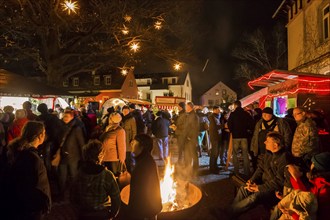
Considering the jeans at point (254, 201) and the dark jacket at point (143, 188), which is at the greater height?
the dark jacket at point (143, 188)

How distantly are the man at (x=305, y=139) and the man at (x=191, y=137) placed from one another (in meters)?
2.96

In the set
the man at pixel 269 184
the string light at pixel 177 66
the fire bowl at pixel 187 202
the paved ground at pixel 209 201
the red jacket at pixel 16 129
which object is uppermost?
the string light at pixel 177 66

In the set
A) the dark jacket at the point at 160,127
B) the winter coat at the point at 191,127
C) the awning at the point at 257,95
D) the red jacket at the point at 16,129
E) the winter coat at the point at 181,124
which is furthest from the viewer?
the awning at the point at 257,95

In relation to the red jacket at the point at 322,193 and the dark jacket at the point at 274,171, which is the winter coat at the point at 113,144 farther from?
the red jacket at the point at 322,193

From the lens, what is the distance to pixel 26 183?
2.76 meters

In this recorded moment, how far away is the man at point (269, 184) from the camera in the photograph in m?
4.35

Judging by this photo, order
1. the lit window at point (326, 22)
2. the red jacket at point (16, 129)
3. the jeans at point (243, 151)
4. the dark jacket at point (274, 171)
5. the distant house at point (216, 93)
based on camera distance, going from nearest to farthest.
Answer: the dark jacket at point (274, 171)
the red jacket at point (16, 129)
the jeans at point (243, 151)
the lit window at point (326, 22)
the distant house at point (216, 93)

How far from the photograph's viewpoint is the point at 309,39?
14469mm

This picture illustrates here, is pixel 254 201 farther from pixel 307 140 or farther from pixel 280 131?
pixel 280 131

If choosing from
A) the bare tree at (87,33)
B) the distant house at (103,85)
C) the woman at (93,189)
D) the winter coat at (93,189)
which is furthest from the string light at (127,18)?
the distant house at (103,85)

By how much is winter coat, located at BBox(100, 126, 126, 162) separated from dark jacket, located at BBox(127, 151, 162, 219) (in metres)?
2.87

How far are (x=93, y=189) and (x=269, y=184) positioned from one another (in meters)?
3.03

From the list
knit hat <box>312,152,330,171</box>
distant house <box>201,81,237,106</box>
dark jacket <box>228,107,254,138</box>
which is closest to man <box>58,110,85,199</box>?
dark jacket <box>228,107,254,138</box>

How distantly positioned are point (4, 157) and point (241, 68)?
3255 cm
